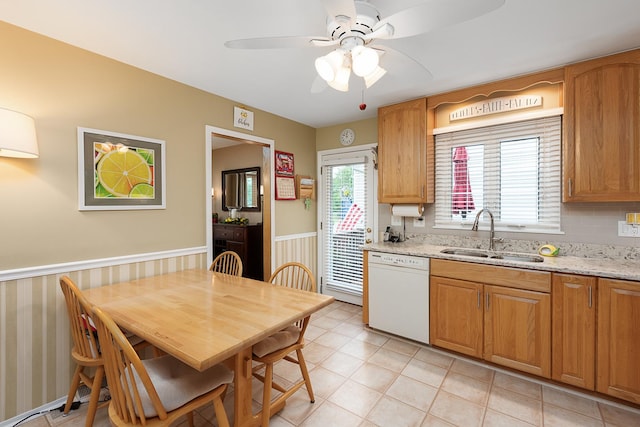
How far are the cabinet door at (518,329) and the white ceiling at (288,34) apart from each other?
1.75 metres

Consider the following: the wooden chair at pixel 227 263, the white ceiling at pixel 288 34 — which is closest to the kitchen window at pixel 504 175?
the white ceiling at pixel 288 34

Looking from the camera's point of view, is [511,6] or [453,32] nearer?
[511,6]

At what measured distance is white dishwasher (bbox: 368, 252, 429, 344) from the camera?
2.68 meters

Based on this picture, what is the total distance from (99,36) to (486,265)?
10.6ft

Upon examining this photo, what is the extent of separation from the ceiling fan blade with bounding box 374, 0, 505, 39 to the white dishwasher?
6.23 ft

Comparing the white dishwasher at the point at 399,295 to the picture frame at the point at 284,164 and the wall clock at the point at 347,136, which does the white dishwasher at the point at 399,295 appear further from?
the wall clock at the point at 347,136

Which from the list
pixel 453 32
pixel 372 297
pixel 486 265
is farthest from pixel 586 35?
pixel 372 297

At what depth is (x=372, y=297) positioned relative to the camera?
302cm

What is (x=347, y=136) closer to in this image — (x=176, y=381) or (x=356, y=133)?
(x=356, y=133)

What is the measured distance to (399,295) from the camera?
9.24 ft

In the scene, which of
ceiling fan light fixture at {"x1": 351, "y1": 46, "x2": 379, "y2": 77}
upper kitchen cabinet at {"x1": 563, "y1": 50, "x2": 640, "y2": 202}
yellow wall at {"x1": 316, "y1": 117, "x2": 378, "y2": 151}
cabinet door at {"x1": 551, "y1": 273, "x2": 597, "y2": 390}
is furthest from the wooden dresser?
upper kitchen cabinet at {"x1": 563, "y1": 50, "x2": 640, "y2": 202}

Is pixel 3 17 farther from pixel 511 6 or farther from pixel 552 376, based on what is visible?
pixel 552 376

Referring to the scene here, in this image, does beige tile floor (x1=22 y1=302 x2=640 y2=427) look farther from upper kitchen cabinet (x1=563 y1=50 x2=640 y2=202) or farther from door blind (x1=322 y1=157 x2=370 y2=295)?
upper kitchen cabinet (x1=563 y1=50 x2=640 y2=202)

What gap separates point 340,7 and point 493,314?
239 centimetres
